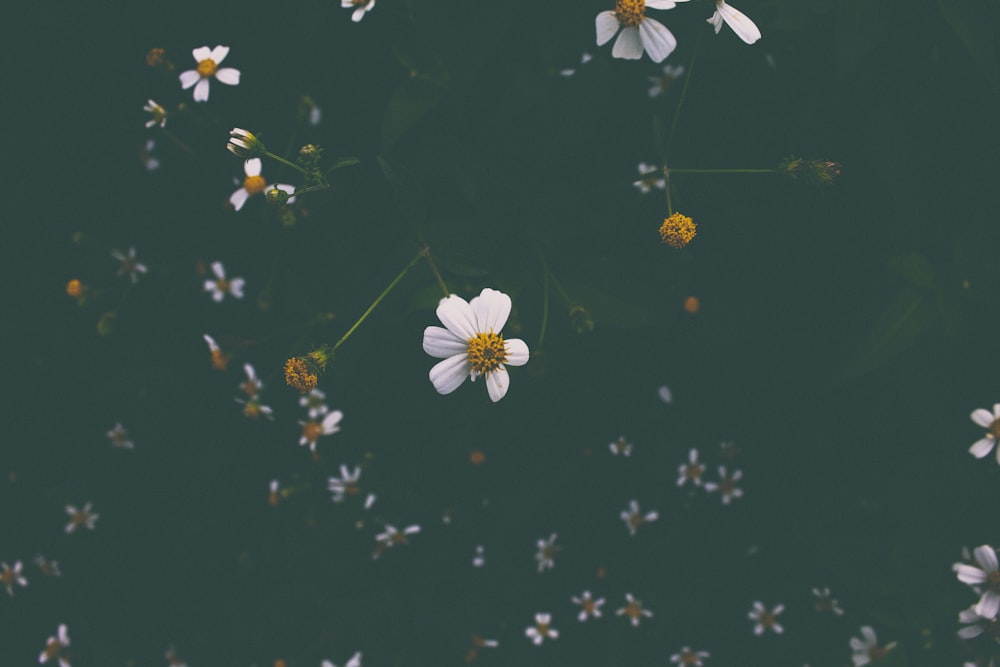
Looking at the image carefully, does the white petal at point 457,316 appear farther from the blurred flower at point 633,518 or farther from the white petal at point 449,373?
the blurred flower at point 633,518

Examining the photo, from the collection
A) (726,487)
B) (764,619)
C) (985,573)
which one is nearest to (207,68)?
(726,487)

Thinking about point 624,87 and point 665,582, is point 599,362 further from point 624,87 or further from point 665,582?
point 665,582

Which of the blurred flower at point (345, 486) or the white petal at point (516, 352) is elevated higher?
the blurred flower at point (345, 486)

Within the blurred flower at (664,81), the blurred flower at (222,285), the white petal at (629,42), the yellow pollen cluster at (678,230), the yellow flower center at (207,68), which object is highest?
the blurred flower at (664,81)

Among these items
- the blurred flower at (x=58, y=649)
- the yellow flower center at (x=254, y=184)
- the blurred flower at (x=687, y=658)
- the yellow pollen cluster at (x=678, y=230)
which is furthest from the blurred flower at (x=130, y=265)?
the blurred flower at (x=687, y=658)

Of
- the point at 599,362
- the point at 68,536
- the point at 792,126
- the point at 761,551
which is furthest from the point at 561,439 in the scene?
the point at 68,536

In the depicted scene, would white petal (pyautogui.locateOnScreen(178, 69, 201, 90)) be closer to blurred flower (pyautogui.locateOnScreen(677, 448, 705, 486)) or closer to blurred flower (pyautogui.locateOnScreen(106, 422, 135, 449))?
blurred flower (pyautogui.locateOnScreen(106, 422, 135, 449))

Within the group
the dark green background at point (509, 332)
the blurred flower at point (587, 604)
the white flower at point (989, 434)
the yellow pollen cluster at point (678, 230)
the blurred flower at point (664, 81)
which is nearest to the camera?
the yellow pollen cluster at point (678, 230)
